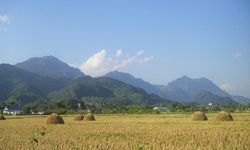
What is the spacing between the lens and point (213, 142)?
16.5 meters

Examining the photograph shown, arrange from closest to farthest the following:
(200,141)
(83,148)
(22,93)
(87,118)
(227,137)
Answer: (83,148) < (200,141) < (227,137) < (87,118) < (22,93)

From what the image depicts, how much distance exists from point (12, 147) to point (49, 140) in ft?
9.95

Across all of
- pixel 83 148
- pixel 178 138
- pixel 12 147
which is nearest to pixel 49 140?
pixel 12 147

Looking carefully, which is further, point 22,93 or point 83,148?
point 22,93

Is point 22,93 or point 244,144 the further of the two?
point 22,93

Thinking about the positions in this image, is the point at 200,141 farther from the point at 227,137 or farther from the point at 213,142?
the point at 227,137

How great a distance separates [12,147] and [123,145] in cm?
420

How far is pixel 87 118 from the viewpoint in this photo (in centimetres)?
4766

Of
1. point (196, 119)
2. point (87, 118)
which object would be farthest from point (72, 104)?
point (196, 119)

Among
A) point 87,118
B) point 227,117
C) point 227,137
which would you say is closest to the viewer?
point 227,137

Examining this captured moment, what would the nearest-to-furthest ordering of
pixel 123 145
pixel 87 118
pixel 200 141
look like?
1. pixel 123 145
2. pixel 200 141
3. pixel 87 118

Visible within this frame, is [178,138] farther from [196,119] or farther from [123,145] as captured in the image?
[196,119]

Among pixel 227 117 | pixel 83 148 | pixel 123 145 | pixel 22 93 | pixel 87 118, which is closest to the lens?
pixel 83 148

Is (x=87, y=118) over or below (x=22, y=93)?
below
